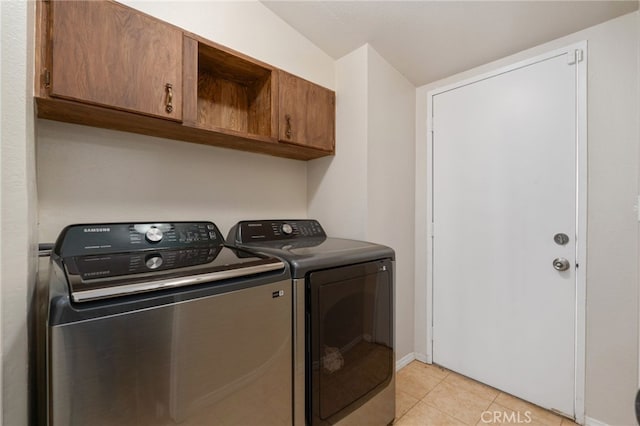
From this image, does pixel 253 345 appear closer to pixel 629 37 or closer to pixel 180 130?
pixel 180 130

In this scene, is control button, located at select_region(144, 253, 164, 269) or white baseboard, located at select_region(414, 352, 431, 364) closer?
control button, located at select_region(144, 253, 164, 269)

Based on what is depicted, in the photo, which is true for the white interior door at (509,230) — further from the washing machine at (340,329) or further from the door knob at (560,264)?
the washing machine at (340,329)

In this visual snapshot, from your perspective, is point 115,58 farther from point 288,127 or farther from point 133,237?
point 288,127

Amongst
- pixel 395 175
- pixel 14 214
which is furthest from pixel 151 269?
pixel 395 175

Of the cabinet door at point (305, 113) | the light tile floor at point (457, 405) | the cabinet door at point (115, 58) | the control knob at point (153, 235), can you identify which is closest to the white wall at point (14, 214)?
the cabinet door at point (115, 58)

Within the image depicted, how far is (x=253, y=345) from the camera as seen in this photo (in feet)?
3.27

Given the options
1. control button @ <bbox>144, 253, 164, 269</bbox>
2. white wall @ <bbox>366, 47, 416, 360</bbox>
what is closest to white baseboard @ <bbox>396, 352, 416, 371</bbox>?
white wall @ <bbox>366, 47, 416, 360</bbox>

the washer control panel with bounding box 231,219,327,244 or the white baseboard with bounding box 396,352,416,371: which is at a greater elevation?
the washer control panel with bounding box 231,219,327,244

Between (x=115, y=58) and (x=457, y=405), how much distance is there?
2.61m

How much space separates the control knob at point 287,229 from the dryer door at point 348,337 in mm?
631

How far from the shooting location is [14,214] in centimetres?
71

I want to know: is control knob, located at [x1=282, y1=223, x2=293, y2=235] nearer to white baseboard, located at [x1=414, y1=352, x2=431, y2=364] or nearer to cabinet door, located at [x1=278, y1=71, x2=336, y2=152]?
cabinet door, located at [x1=278, y1=71, x2=336, y2=152]

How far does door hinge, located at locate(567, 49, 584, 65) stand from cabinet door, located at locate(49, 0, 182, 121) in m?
2.20

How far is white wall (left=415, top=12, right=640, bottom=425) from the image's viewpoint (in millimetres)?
1484
